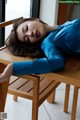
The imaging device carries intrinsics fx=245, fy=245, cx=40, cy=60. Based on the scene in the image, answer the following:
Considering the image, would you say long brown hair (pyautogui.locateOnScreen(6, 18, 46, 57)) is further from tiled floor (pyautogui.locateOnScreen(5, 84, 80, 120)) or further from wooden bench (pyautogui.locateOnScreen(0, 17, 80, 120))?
tiled floor (pyautogui.locateOnScreen(5, 84, 80, 120))

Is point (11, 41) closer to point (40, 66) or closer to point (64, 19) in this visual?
point (40, 66)

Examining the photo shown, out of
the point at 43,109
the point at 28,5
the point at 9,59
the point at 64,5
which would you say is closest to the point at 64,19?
the point at 64,5

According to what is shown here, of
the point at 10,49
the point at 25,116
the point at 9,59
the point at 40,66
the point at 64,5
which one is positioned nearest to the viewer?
the point at 40,66

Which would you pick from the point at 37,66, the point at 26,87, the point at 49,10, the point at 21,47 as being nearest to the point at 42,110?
the point at 26,87

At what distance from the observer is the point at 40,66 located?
1.01 meters

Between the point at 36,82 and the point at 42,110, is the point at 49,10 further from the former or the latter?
the point at 36,82

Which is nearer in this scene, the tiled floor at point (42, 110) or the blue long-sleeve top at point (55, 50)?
the blue long-sleeve top at point (55, 50)

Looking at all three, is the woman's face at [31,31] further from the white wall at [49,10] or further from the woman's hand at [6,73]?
the white wall at [49,10]

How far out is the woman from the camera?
3.33 feet

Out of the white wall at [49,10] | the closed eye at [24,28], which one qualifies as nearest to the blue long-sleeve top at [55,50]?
the closed eye at [24,28]

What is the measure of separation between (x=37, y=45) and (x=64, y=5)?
132 cm

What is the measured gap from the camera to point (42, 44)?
1.22 meters

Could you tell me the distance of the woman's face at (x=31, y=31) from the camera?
1.22 metres

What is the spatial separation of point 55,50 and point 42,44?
0.11 m
